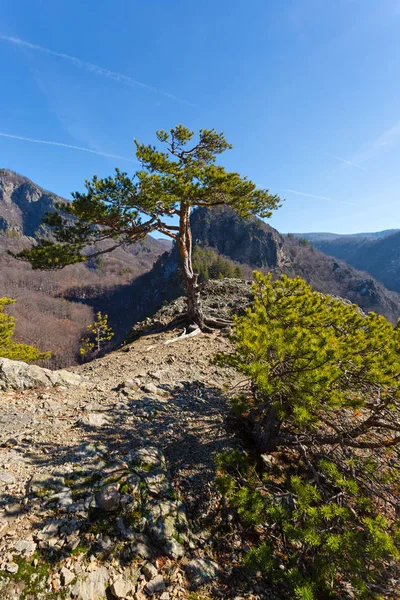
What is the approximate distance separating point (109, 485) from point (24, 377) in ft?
12.6

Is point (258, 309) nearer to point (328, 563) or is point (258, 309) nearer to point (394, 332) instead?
point (394, 332)

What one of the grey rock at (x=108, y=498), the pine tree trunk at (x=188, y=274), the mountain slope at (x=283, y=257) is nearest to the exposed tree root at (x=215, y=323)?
the pine tree trunk at (x=188, y=274)

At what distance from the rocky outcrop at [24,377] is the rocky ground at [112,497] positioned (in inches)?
8.4

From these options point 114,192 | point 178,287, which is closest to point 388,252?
point 178,287

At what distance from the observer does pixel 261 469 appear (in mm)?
4828

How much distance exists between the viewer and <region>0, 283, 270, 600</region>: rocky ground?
272cm

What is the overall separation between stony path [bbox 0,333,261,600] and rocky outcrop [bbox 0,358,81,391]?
287mm

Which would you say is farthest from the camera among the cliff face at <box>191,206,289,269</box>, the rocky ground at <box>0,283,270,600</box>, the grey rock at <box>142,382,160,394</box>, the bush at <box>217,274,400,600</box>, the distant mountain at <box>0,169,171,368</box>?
the cliff face at <box>191,206,289,269</box>

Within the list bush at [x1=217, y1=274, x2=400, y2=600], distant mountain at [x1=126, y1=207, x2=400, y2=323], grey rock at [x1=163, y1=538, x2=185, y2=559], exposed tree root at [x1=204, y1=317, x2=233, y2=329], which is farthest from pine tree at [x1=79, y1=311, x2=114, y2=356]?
distant mountain at [x1=126, y1=207, x2=400, y2=323]

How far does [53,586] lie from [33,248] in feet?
29.2

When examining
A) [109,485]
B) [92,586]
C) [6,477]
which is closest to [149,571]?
[92,586]

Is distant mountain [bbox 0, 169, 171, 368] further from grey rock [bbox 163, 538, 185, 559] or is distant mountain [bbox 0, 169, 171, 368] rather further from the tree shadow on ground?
grey rock [bbox 163, 538, 185, 559]

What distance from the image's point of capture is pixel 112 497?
343 centimetres

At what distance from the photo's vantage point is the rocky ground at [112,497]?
2.72 m
